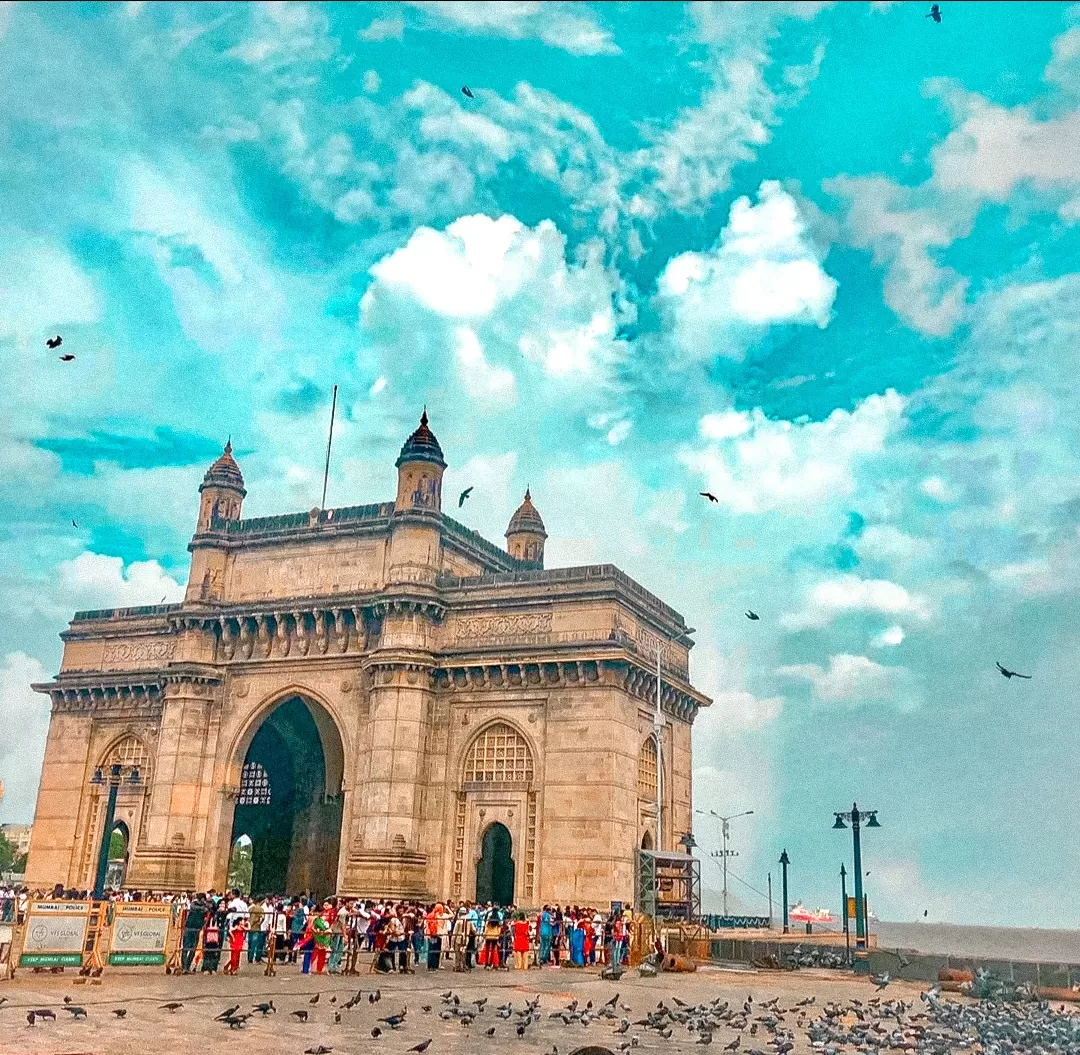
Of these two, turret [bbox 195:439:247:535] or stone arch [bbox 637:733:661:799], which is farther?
turret [bbox 195:439:247:535]

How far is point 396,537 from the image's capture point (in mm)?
39281

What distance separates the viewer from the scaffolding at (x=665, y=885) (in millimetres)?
34594

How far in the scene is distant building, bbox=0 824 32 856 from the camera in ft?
437

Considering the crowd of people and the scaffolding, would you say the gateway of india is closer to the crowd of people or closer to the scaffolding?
the scaffolding

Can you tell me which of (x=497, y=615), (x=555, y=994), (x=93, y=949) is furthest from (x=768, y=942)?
(x=93, y=949)

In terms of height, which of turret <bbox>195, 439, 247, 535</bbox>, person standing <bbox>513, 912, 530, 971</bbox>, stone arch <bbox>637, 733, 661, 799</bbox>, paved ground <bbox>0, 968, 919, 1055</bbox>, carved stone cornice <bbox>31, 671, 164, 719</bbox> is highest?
turret <bbox>195, 439, 247, 535</bbox>

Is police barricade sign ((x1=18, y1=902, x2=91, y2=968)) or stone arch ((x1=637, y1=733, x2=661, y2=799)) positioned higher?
stone arch ((x1=637, y1=733, x2=661, y2=799))

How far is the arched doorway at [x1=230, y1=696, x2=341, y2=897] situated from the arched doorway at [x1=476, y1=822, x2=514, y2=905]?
5.98 meters

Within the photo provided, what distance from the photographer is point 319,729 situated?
40.5 m

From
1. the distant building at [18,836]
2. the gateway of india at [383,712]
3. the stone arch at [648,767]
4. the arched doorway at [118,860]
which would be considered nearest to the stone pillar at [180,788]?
the gateway of india at [383,712]

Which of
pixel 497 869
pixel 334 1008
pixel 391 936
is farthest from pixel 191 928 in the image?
pixel 497 869

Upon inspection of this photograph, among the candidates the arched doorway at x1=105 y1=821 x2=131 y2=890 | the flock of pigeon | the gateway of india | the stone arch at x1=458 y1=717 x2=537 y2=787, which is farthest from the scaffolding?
the arched doorway at x1=105 y1=821 x2=131 y2=890

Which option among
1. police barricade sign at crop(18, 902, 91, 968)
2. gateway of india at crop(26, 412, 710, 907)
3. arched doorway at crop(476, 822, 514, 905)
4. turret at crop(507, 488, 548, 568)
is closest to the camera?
police barricade sign at crop(18, 902, 91, 968)

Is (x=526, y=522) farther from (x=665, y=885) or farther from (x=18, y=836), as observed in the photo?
(x=18, y=836)
